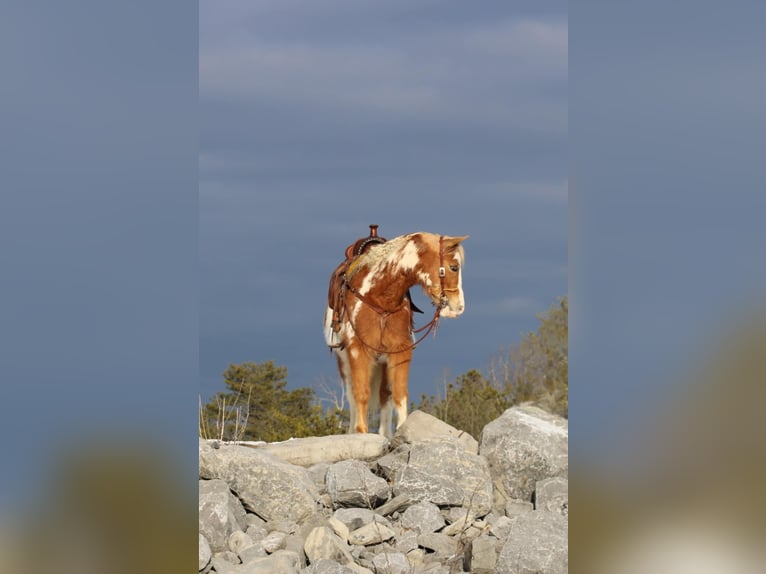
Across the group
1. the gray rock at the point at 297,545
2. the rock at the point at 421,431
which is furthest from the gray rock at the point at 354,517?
the rock at the point at 421,431

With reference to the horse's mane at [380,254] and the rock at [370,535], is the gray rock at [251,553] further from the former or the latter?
the horse's mane at [380,254]

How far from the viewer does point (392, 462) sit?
5.86 m

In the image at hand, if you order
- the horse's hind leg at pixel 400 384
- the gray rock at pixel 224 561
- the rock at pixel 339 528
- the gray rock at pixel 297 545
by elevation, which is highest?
the horse's hind leg at pixel 400 384

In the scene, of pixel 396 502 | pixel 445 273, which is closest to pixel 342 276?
pixel 445 273

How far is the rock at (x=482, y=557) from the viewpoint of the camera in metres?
4.69

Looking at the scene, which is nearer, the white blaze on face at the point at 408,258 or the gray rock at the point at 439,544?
the gray rock at the point at 439,544

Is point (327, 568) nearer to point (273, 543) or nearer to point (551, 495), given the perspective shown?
point (273, 543)

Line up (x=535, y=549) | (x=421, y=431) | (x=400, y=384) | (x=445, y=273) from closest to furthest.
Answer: (x=535, y=549) < (x=421, y=431) < (x=445, y=273) < (x=400, y=384)

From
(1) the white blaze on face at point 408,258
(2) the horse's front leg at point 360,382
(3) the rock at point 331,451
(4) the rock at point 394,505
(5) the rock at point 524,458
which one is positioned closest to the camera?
(4) the rock at point 394,505

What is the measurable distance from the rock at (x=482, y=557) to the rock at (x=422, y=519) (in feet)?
1.04

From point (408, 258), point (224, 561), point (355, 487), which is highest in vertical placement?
point (408, 258)

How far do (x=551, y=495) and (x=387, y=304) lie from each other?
7.01 ft
